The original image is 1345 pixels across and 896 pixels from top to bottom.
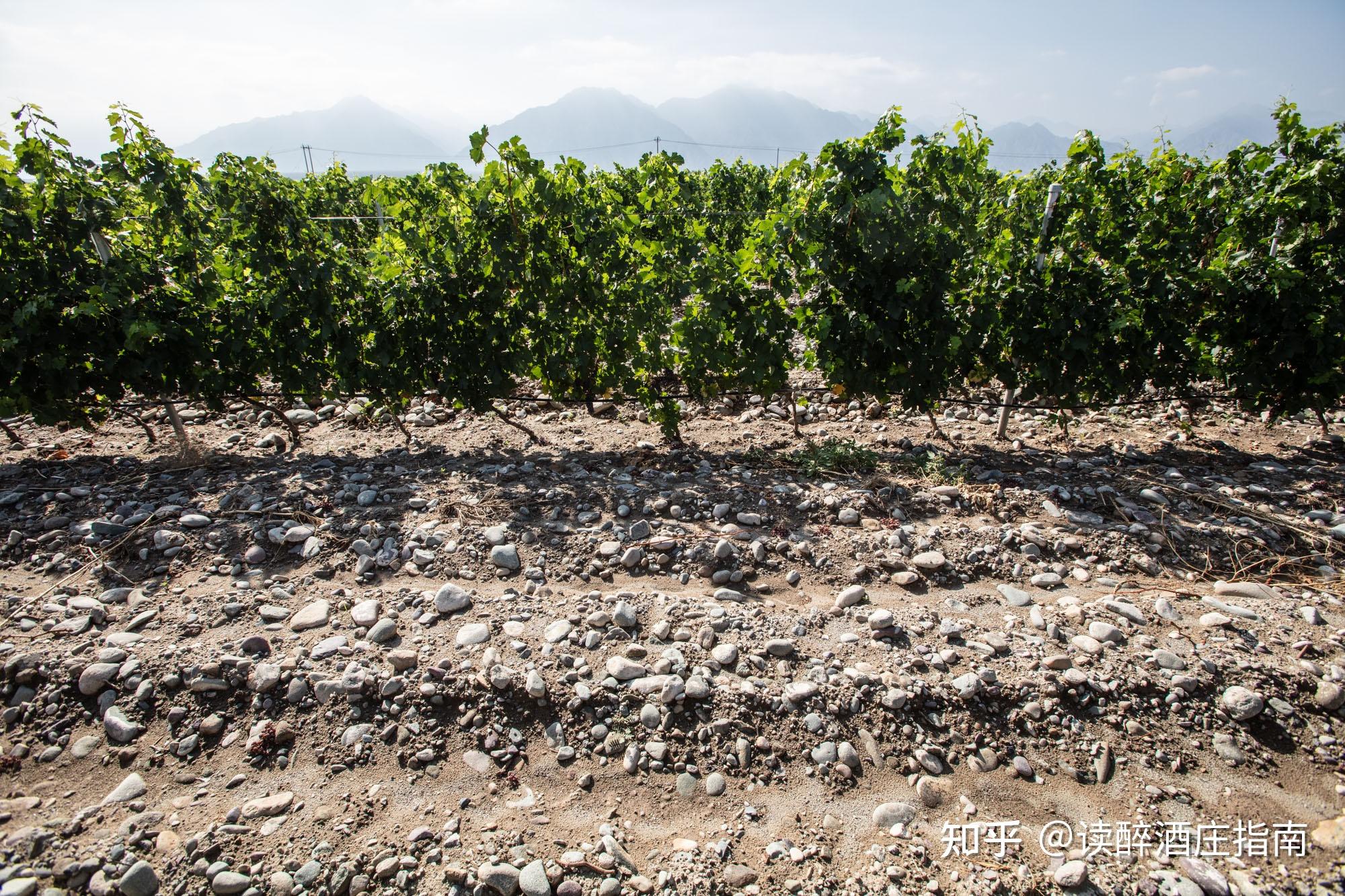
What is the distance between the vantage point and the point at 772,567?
13.3 ft

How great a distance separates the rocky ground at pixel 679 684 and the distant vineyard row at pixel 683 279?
3.18 ft

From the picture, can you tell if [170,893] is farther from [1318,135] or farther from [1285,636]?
[1318,135]

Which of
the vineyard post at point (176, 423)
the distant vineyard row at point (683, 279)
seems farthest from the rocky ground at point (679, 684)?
the distant vineyard row at point (683, 279)

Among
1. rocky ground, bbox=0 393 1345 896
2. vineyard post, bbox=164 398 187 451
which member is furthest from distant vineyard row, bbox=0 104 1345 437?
rocky ground, bbox=0 393 1345 896

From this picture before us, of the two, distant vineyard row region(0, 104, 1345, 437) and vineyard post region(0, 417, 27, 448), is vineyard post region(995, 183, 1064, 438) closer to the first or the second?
distant vineyard row region(0, 104, 1345, 437)

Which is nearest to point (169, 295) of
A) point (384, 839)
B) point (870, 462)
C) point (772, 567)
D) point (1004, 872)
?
point (384, 839)

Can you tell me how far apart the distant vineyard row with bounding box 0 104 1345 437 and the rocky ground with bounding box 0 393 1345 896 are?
97cm

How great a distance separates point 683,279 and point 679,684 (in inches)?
130

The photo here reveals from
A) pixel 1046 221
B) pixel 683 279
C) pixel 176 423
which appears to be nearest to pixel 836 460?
pixel 683 279

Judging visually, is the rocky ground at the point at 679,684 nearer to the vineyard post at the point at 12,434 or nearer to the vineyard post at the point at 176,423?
the vineyard post at the point at 176,423

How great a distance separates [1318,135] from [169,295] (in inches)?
358

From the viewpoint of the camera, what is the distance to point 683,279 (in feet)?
17.1

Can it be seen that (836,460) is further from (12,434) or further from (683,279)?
(12,434)

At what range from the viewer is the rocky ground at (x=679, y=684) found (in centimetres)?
248
